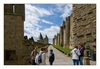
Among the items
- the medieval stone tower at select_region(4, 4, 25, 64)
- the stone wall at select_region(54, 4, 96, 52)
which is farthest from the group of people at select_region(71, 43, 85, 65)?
the medieval stone tower at select_region(4, 4, 25, 64)

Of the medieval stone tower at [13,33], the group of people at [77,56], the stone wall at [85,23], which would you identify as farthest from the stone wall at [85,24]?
the medieval stone tower at [13,33]

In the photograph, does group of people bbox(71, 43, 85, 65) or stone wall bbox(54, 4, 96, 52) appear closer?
group of people bbox(71, 43, 85, 65)

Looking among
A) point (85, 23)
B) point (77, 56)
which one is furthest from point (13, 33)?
point (85, 23)

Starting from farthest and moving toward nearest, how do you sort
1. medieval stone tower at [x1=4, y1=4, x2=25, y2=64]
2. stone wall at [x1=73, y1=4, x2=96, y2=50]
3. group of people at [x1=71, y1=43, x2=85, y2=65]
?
stone wall at [x1=73, y1=4, x2=96, y2=50] < medieval stone tower at [x1=4, y1=4, x2=25, y2=64] < group of people at [x1=71, y1=43, x2=85, y2=65]

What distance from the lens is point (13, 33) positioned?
29.0 ft

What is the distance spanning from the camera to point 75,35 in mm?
10047

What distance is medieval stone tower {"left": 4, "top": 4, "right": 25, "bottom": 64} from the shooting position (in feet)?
28.6

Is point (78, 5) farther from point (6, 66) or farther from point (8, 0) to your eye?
point (6, 66)

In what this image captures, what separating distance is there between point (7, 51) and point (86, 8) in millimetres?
3840

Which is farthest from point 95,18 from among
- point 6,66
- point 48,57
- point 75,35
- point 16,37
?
point 6,66

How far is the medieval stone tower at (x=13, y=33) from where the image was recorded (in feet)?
28.6

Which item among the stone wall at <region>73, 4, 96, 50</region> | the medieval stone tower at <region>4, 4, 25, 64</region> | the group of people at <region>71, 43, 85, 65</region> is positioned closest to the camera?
the group of people at <region>71, 43, 85, 65</region>

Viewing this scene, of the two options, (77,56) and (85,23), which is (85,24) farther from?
(77,56)

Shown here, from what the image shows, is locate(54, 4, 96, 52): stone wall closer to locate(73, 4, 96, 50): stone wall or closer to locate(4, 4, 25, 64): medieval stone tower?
locate(73, 4, 96, 50): stone wall
